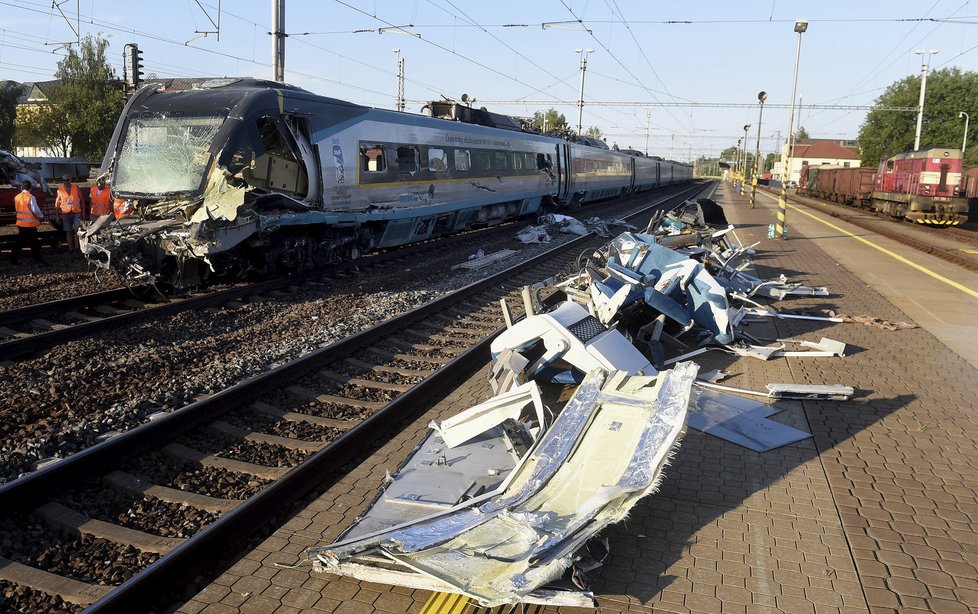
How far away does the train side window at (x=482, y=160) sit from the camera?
18.0 metres

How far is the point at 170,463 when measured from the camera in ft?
15.9

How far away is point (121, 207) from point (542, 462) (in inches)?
373

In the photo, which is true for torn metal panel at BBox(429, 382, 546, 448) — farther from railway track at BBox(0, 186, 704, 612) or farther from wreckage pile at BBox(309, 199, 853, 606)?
railway track at BBox(0, 186, 704, 612)

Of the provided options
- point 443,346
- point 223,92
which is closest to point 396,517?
point 443,346

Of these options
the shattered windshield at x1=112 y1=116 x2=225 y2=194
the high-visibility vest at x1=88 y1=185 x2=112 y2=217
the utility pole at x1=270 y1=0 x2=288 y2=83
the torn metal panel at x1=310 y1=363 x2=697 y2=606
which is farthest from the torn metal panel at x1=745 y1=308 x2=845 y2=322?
the utility pole at x1=270 y1=0 x2=288 y2=83

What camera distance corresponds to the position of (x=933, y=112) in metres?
68.8

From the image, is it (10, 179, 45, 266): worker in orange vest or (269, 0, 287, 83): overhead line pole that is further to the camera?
(269, 0, 287, 83): overhead line pole

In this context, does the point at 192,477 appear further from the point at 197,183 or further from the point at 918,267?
the point at 918,267

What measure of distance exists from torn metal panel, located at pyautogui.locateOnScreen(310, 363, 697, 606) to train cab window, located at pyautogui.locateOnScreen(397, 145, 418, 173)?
10386mm

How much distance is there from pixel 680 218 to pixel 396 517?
14522 mm

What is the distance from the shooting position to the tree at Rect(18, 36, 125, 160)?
186ft

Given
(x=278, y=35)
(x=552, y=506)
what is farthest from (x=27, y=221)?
(x=552, y=506)

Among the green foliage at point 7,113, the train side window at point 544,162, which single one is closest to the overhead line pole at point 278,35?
the train side window at point 544,162

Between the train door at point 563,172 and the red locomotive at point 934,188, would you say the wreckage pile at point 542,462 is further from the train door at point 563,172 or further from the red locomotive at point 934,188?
the red locomotive at point 934,188
